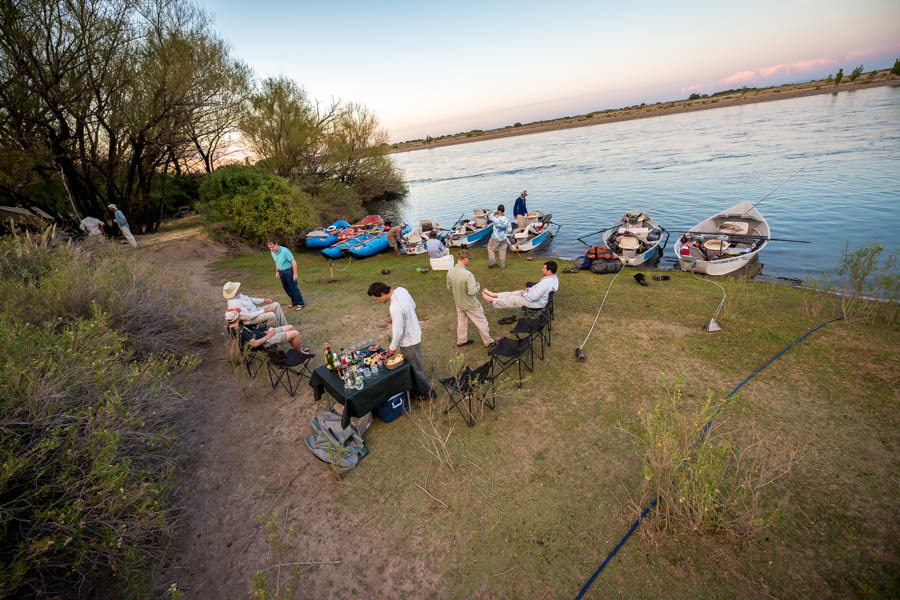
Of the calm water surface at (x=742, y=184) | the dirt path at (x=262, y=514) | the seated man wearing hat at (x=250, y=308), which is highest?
the seated man wearing hat at (x=250, y=308)

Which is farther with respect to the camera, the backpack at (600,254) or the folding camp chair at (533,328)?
the backpack at (600,254)

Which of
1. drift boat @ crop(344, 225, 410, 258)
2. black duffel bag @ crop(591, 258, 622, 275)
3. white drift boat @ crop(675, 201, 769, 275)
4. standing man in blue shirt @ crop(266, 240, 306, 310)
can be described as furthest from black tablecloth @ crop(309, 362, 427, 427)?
drift boat @ crop(344, 225, 410, 258)

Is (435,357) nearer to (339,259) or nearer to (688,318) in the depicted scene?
(688,318)

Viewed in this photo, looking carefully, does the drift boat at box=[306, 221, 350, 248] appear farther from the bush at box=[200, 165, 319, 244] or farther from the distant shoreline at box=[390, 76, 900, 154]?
the distant shoreline at box=[390, 76, 900, 154]

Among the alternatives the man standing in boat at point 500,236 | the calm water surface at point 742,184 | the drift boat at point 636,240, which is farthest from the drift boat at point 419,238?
the drift boat at point 636,240

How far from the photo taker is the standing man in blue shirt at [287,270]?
27.8 ft

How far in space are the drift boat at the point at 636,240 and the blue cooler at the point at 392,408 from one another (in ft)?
32.3

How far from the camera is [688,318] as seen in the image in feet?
24.8

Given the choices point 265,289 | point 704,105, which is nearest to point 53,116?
point 265,289

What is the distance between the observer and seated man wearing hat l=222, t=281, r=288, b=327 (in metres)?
6.41

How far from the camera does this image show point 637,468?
417 centimetres

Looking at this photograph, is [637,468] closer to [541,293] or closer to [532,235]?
[541,293]

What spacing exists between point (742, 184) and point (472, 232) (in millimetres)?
19287

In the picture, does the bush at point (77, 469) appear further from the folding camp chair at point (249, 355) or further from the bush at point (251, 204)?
the bush at point (251, 204)
